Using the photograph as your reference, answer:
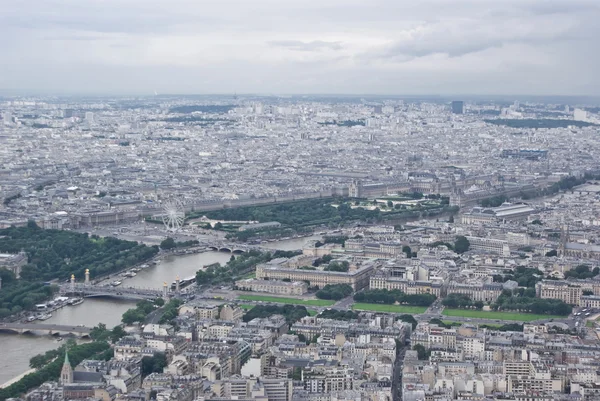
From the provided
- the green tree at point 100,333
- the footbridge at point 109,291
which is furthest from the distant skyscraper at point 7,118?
the green tree at point 100,333

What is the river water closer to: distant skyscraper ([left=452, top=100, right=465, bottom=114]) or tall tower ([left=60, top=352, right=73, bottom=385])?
tall tower ([left=60, top=352, right=73, bottom=385])

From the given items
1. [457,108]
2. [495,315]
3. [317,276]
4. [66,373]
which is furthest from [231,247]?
[457,108]

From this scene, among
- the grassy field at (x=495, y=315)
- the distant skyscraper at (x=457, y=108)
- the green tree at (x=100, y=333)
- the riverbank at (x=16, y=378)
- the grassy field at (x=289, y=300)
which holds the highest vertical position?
the green tree at (x=100, y=333)

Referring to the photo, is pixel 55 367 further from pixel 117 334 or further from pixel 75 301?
pixel 75 301

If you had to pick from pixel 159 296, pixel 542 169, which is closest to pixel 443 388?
pixel 159 296

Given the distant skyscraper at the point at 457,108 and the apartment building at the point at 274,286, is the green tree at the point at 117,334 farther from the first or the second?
Answer: the distant skyscraper at the point at 457,108
